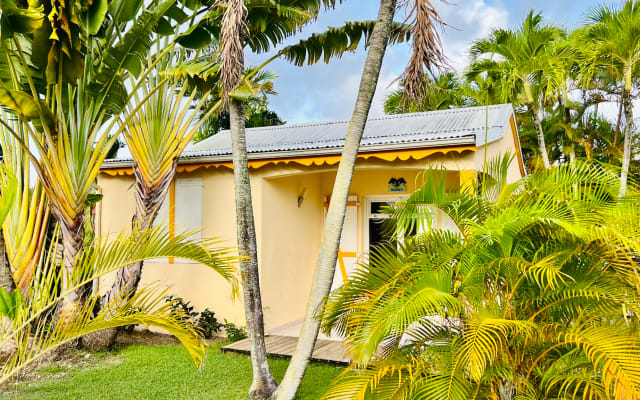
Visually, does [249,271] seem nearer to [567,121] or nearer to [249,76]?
[249,76]

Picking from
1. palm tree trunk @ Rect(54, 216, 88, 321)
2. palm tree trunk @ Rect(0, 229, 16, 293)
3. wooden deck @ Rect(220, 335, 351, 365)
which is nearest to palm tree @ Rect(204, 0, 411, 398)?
wooden deck @ Rect(220, 335, 351, 365)

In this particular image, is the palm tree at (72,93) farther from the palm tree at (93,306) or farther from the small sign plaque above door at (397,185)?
the small sign plaque above door at (397,185)

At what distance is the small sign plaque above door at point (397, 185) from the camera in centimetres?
Answer: 1005

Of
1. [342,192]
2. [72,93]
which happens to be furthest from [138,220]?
[342,192]

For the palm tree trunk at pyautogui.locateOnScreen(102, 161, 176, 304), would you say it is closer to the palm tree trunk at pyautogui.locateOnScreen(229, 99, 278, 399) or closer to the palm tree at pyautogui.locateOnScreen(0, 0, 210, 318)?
the palm tree at pyautogui.locateOnScreen(0, 0, 210, 318)

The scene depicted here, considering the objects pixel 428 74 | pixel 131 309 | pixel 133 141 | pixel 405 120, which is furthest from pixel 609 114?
pixel 131 309

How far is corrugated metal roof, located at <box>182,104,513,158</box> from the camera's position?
744 cm

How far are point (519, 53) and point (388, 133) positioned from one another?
195 inches

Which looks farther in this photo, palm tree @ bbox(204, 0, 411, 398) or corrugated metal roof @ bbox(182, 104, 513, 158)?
corrugated metal roof @ bbox(182, 104, 513, 158)

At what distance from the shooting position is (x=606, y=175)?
4004 mm

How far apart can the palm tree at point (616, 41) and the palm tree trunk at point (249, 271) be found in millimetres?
8852

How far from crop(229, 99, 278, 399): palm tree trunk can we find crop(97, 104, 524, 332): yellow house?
263 centimetres

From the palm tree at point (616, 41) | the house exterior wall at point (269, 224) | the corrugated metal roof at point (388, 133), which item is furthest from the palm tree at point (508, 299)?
the palm tree at point (616, 41)

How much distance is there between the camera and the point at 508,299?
3.82 meters
